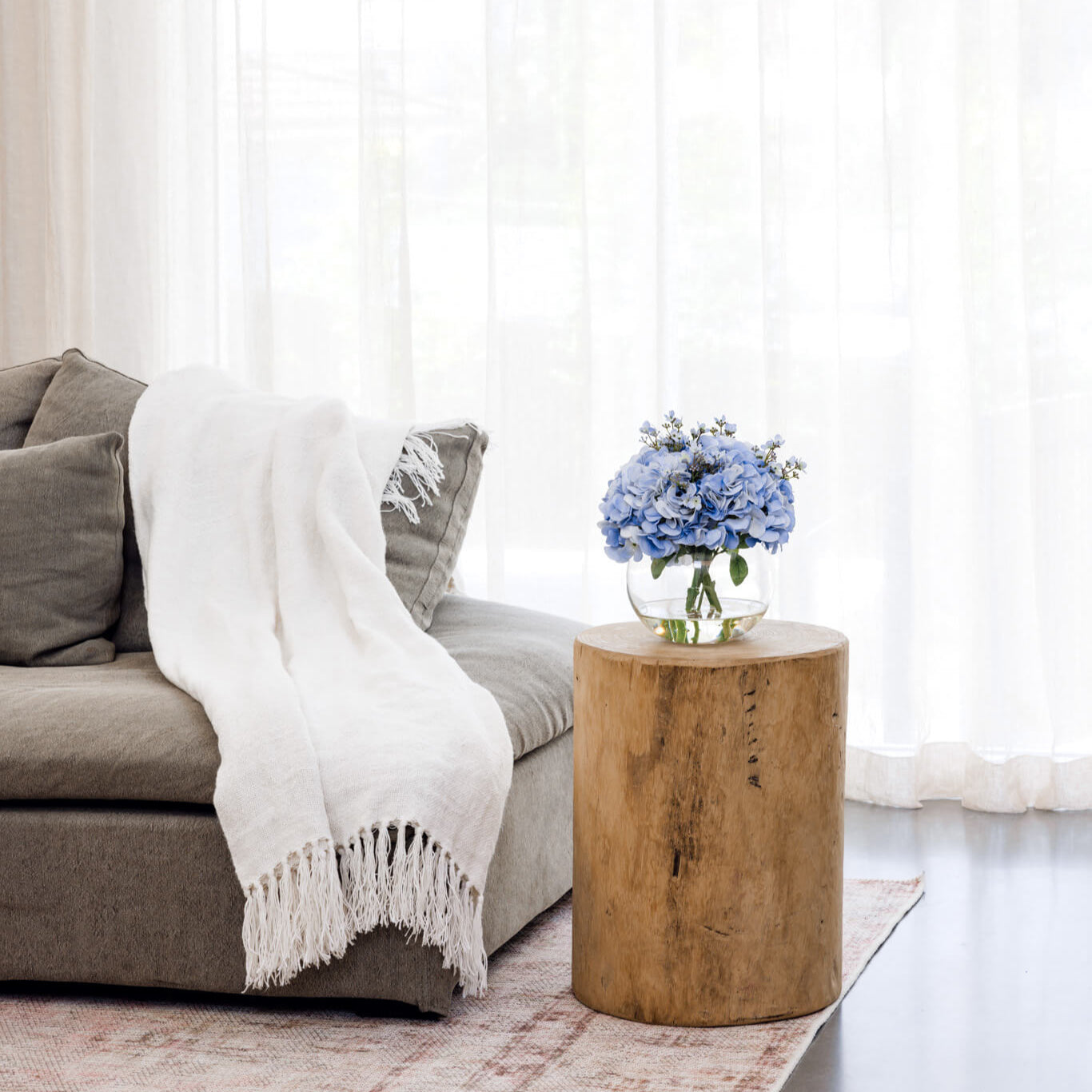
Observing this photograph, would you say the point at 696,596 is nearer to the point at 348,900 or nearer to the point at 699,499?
the point at 699,499

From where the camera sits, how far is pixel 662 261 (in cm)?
317

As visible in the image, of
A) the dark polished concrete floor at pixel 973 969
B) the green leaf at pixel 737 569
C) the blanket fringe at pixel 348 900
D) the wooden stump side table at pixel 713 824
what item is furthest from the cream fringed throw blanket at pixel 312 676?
the dark polished concrete floor at pixel 973 969

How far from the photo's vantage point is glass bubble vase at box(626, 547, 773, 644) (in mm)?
1884

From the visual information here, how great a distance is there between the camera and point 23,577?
2.37m

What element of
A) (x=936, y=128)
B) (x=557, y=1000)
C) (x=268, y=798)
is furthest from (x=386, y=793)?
(x=936, y=128)

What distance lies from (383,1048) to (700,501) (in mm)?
774

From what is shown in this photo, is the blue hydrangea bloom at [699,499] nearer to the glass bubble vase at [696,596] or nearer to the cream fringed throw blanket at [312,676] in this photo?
the glass bubble vase at [696,596]

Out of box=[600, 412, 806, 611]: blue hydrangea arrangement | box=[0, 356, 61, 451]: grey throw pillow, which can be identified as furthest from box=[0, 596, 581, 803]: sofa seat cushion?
box=[0, 356, 61, 451]: grey throw pillow

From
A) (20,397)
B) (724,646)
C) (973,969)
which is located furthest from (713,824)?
(20,397)

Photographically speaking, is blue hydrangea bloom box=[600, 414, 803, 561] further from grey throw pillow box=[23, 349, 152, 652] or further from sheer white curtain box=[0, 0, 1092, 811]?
sheer white curtain box=[0, 0, 1092, 811]

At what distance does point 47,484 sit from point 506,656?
0.81 metres

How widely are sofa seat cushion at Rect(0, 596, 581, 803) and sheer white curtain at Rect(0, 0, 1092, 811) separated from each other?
1.04 metres

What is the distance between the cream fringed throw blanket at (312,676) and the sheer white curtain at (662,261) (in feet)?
2.78

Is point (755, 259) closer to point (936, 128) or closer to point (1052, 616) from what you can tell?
point (936, 128)
